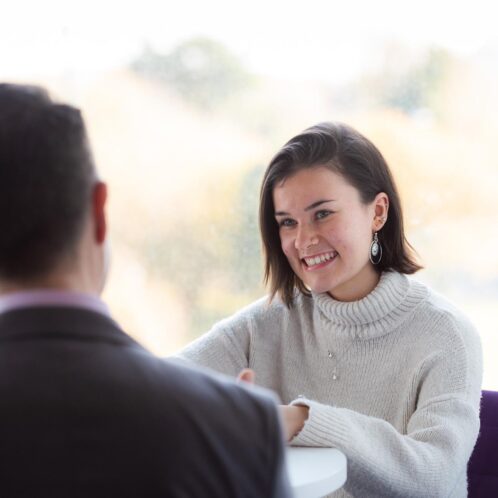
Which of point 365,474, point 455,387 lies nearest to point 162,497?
point 365,474

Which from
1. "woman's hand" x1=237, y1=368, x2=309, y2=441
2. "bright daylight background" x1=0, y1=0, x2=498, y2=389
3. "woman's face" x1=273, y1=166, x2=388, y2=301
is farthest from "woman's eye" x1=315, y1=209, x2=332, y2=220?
"bright daylight background" x1=0, y1=0, x2=498, y2=389

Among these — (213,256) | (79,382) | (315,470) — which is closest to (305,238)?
(315,470)

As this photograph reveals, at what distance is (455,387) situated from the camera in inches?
76.5

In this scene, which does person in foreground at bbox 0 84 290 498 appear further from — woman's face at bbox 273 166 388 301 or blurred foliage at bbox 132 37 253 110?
blurred foliage at bbox 132 37 253 110

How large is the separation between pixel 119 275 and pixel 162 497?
3.12 metres

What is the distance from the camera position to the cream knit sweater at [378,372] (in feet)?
5.92

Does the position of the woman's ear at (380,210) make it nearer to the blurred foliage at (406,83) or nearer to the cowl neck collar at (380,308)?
the cowl neck collar at (380,308)

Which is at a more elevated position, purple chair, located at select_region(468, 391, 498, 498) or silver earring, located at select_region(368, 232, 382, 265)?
silver earring, located at select_region(368, 232, 382, 265)

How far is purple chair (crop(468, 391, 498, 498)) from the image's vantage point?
214cm

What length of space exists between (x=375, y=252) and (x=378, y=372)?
295 millimetres

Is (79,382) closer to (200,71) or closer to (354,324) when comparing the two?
(354,324)

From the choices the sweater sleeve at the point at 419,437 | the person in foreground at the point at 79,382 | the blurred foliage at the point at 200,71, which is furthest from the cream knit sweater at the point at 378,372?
the blurred foliage at the point at 200,71

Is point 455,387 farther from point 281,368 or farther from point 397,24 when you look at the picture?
point 397,24

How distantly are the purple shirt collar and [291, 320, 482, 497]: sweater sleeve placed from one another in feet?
3.04
